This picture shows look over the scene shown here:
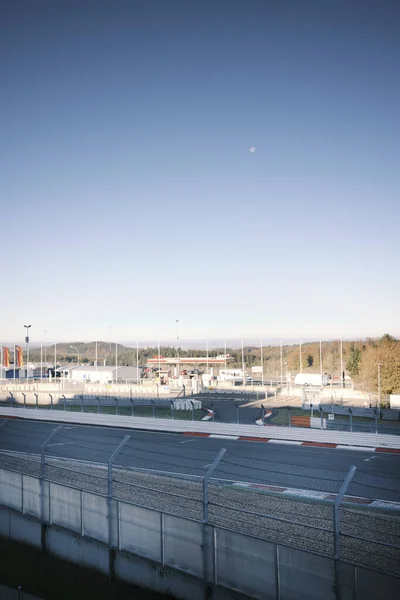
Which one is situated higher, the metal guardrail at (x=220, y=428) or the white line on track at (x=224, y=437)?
the metal guardrail at (x=220, y=428)

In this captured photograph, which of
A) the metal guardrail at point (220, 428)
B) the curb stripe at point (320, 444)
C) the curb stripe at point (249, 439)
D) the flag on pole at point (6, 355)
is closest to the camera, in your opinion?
the curb stripe at point (320, 444)

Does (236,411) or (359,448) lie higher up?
(359,448)

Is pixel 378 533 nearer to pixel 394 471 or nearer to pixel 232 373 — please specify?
pixel 394 471

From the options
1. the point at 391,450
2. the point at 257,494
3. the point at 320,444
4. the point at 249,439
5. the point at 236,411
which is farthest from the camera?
the point at 236,411

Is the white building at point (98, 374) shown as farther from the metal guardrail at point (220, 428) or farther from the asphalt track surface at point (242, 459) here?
the asphalt track surface at point (242, 459)

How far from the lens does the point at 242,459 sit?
2027cm

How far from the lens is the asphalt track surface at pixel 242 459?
16109mm

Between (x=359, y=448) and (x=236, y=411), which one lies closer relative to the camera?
(x=359, y=448)

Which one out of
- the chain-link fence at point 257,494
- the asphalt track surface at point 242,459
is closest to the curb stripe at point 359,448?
the asphalt track surface at point 242,459

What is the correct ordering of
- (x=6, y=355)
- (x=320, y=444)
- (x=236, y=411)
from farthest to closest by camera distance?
1. (x=6, y=355)
2. (x=236, y=411)
3. (x=320, y=444)

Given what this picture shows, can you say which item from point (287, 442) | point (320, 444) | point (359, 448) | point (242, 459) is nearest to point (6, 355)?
point (287, 442)

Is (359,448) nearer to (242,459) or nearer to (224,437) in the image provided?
(242,459)

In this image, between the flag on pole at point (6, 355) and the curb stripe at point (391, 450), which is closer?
the curb stripe at point (391, 450)

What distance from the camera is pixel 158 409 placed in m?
38.0
